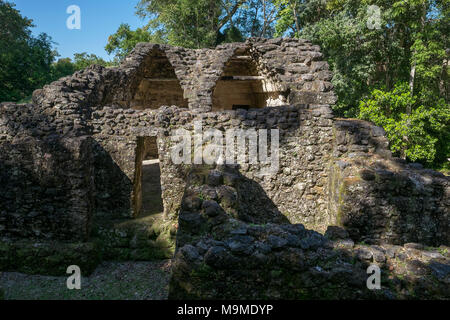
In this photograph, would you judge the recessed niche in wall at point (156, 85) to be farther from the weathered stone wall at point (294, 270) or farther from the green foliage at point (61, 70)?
the green foliage at point (61, 70)

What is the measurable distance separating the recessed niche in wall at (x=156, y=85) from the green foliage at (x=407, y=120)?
8.99 metres

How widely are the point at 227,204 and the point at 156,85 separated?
855 cm

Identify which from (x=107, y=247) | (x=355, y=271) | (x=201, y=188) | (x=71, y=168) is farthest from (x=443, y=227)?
(x=71, y=168)

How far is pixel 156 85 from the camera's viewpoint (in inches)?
434

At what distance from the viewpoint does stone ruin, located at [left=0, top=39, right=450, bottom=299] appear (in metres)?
2.65

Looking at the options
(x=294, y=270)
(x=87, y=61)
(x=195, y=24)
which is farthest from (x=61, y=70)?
(x=294, y=270)

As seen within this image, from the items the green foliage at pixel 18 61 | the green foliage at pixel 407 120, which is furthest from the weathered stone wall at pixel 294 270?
the green foliage at pixel 18 61

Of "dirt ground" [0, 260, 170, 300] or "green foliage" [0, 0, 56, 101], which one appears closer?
"dirt ground" [0, 260, 170, 300]

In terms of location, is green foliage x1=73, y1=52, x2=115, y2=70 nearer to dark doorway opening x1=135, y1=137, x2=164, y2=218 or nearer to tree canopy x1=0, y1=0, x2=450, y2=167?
tree canopy x1=0, y1=0, x2=450, y2=167

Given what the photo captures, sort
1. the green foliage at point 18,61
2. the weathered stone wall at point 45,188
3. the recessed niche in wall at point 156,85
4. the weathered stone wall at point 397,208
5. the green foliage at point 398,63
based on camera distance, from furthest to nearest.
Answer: the green foliage at point 18,61 → the green foliage at point 398,63 → the recessed niche in wall at point 156,85 → the weathered stone wall at point 45,188 → the weathered stone wall at point 397,208

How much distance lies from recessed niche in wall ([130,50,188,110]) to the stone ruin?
2.86 meters

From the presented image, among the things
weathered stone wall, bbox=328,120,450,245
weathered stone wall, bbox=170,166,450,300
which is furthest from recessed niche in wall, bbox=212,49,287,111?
weathered stone wall, bbox=170,166,450,300

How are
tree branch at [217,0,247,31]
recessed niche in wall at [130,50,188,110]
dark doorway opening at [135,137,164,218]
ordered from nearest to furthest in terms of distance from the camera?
dark doorway opening at [135,137,164,218], recessed niche in wall at [130,50,188,110], tree branch at [217,0,247,31]

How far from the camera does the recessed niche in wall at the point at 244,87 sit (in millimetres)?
8570
